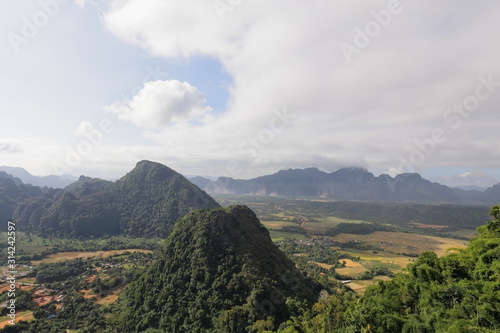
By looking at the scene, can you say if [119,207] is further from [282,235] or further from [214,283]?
[214,283]

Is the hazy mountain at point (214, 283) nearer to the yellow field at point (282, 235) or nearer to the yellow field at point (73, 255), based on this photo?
the yellow field at point (73, 255)

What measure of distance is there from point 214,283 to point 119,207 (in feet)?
356

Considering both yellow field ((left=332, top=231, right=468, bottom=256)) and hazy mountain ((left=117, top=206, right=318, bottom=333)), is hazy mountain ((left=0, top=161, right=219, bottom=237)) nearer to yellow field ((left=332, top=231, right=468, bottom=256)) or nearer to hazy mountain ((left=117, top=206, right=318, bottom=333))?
hazy mountain ((left=117, top=206, right=318, bottom=333))

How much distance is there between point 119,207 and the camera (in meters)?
128

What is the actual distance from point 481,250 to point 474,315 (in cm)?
1078

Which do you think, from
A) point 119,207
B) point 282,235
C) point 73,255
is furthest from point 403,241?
point 119,207

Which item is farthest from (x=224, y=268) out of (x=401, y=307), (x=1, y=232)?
(x=1, y=232)

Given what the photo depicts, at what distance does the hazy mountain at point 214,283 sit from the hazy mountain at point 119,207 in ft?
241

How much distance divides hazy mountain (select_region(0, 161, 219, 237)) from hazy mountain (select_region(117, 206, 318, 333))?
241 ft

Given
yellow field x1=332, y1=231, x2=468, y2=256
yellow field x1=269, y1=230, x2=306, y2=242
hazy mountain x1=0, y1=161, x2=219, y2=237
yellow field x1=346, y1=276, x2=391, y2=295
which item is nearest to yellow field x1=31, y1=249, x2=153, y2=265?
hazy mountain x1=0, y1=161, x2=219, y2=237

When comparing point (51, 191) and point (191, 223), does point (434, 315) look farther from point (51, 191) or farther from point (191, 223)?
point (51, 191)

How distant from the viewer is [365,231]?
14800cm

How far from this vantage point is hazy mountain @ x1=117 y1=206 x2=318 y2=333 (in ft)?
111

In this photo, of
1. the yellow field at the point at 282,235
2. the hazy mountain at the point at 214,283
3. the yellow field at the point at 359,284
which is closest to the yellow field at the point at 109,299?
the hazy mountain at the point at 214,283
